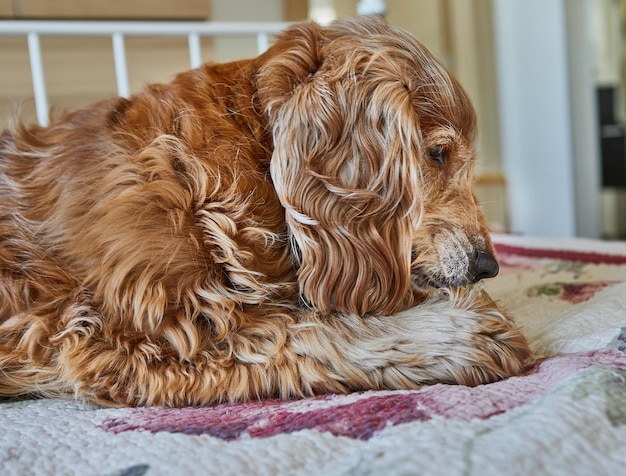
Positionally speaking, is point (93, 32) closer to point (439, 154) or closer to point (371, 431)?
point (439, 154)

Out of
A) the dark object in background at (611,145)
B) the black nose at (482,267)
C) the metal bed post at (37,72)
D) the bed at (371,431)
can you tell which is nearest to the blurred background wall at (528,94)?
the dark object in background at (611,145)

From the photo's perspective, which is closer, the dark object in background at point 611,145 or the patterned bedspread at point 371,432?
the patterned bedspread at point 371,432

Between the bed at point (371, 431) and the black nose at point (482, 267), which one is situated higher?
the black nose at point (482, 267)

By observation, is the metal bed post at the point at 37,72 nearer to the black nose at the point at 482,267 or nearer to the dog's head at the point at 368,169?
the dog's head at the point at 368,169

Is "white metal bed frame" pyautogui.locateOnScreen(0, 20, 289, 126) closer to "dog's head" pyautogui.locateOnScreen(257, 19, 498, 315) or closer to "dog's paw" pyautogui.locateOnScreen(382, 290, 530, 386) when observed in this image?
"dog's head" pyautogui.locateOnScreen(257, 19, 498, 315)

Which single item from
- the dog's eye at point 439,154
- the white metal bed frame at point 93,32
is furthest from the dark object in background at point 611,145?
the dog's eye at point 439,154

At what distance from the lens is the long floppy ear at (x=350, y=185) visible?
0.87 m

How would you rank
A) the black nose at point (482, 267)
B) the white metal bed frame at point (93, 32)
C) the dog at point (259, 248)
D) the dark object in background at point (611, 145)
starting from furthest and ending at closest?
the dark object in background at point (611, 145), the white metal bed frame at point (93, 32), the black nose at point (482, 267), the dog at point (259, 248)

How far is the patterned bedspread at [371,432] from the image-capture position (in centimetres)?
54

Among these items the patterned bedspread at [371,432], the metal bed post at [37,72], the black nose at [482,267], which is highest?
the metal bed post at [37,72]

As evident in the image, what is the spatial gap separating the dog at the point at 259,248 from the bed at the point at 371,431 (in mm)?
53

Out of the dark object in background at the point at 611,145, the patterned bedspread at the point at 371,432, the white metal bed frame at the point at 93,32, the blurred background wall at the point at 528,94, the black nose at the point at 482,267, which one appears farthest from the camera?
the dark object in background at the point at 611,145

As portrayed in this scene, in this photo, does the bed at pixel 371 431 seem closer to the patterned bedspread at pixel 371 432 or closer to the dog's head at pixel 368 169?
the patterned bedspread at pixel 371 432

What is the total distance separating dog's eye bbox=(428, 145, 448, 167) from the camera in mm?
971
